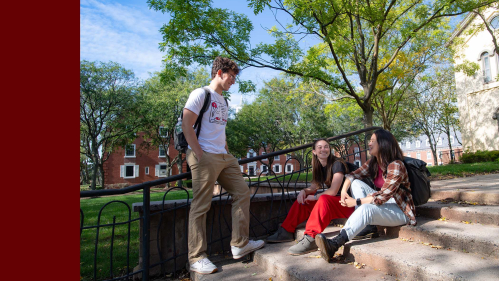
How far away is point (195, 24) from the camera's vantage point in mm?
9125

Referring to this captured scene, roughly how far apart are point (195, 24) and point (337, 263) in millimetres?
8167

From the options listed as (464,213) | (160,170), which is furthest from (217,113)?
(160,170)

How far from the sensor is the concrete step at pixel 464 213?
10.3 ft

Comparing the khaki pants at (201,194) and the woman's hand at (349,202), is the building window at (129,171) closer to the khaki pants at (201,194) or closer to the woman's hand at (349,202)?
the khaki pants at (201,194)

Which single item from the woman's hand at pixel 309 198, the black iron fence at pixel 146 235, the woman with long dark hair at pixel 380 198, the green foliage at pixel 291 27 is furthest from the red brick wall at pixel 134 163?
the woman with long dark hair at pixel 380 198

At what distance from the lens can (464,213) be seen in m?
3.33

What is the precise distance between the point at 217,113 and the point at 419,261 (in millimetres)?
2391

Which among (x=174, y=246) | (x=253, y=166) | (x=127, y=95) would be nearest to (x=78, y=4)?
(x=174, y=246)

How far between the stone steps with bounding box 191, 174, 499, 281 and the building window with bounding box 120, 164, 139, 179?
3692 cm

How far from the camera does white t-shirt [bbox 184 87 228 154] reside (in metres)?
3.19

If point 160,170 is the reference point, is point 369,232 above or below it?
below

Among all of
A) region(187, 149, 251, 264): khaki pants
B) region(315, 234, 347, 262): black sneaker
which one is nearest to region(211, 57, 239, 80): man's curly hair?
region(187, 149, 251, 264): khaki pants

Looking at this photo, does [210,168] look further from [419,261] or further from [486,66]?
[486,66]

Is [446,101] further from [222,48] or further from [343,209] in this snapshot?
[343,209]
